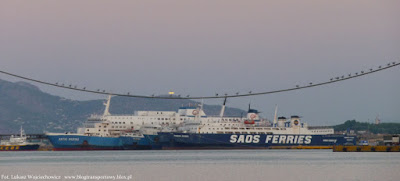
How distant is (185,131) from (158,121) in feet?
26.1

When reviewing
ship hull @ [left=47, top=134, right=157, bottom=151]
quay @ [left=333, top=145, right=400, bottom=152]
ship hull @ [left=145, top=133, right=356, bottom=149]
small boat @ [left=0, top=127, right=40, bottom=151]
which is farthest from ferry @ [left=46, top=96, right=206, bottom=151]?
quay @ [left=333, top=145, right=400, bottom=152]

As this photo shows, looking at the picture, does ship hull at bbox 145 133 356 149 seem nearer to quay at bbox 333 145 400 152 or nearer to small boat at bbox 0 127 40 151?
quay at bbox 333 145 400 152

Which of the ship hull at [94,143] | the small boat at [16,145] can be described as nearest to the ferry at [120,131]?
the ship hull at [94,143]

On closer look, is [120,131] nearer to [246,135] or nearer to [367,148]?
[246,135]

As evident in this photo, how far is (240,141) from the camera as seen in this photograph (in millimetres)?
82250

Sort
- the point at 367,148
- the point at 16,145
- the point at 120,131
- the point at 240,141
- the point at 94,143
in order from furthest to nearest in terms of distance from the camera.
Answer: the point at 120,131 → the point at 16,145 → the point at 240,141 → the point at 94,143 → the point at 367,148

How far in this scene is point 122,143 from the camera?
82.6 meters

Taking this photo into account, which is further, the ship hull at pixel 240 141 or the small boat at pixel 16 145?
the small boat at pixel 16 145

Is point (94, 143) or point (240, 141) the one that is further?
point (240, 141)

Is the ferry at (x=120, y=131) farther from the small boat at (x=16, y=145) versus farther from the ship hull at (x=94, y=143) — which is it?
the small boat at (x=16, y=145)

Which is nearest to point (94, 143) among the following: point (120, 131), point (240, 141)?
point (120, 131)

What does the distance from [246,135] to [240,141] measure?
1.05 metres

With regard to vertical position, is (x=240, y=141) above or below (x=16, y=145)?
above

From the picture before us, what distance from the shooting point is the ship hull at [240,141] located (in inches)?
3167
